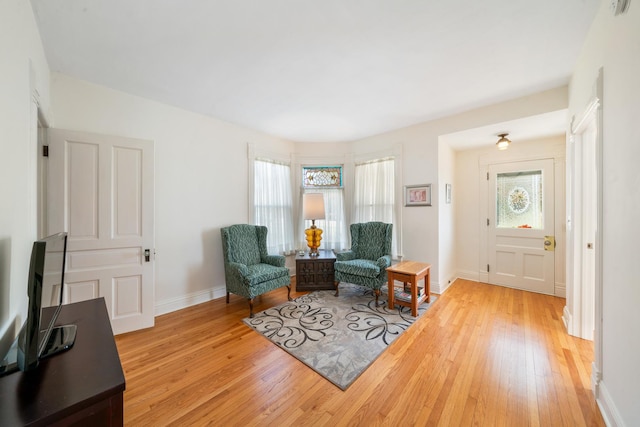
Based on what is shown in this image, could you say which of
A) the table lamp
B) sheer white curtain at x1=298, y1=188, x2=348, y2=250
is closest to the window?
sheer white curtain at x1=298, y1=188, x2=348, y2=250

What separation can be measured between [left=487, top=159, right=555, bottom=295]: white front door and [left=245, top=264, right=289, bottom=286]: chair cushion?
11.3 feet

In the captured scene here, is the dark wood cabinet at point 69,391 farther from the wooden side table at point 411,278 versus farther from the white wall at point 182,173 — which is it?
the wooden side table at point 411,278

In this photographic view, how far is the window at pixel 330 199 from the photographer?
4469mm

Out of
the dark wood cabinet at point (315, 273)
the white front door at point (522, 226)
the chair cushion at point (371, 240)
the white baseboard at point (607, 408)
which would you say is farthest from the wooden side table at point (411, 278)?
the white front door at point (522, 226)

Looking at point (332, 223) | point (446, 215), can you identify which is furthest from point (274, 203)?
point (446, 215)

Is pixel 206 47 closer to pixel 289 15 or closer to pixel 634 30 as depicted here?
pixel 289 15

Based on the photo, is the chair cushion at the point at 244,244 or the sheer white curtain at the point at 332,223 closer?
the chair cushion at the point at 244,244

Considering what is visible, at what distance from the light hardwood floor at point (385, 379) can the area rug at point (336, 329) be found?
93 mm

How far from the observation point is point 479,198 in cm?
407

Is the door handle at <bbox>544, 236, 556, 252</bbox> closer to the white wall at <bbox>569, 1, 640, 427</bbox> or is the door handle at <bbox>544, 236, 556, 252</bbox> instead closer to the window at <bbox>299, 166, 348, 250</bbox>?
the white wall at <bbox>569, 1, 640, 427</bbox>

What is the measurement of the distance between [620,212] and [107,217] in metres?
3.95

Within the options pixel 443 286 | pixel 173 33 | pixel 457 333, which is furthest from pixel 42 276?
pixel 443 286

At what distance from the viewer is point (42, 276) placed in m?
0.86

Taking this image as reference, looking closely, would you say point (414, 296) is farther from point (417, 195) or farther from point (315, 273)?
point (417, 195)
